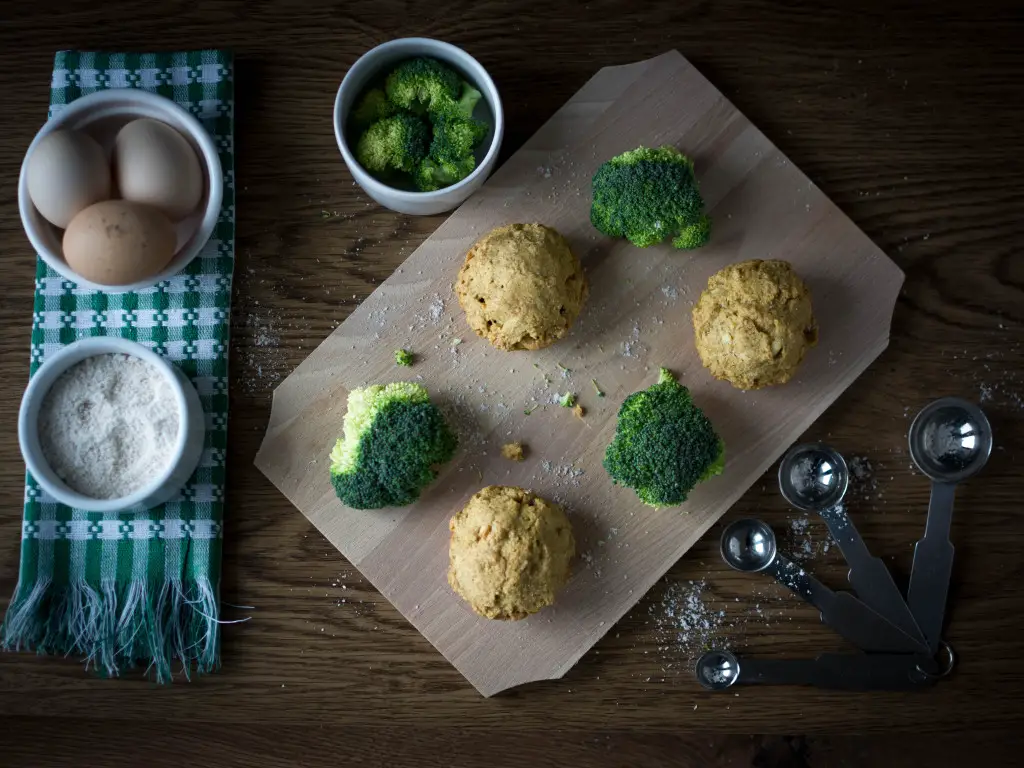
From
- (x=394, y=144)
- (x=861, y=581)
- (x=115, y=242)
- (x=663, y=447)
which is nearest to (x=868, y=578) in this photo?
(x=861, y=581)

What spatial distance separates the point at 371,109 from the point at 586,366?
0.77 metres

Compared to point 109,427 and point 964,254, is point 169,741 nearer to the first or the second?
point 109,427

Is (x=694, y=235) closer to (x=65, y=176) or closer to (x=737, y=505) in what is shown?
(x=737, y=505)

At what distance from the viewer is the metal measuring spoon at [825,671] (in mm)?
1932

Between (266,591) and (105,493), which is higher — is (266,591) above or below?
below

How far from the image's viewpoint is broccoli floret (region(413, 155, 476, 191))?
1821mm

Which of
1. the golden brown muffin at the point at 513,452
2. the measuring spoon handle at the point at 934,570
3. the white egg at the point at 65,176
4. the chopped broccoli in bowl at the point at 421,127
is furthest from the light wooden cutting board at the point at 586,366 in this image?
the white egg at the point at 65,176

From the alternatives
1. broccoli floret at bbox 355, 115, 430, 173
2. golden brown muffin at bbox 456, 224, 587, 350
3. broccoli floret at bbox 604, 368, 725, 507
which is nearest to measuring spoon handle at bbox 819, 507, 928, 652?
broccoli floret at bbox 604, 368, 725, 507

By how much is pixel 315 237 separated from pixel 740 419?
3.65ft

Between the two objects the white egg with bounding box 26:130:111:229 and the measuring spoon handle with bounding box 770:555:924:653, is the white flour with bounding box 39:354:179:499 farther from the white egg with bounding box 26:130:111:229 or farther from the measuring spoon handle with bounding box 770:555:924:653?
the measuring spoon handle with bounding box 770:555:924:653

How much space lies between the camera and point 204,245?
1.86 m

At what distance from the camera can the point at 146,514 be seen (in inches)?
75.2

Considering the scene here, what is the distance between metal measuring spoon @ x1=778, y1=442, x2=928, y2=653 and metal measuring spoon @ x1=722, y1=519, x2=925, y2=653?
3 centimetres

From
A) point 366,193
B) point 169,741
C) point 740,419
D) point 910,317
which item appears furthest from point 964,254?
point 169,741
